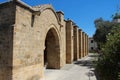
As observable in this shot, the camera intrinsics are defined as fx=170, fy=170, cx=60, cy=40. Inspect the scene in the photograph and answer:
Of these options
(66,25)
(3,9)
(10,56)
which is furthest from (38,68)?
(66,25)

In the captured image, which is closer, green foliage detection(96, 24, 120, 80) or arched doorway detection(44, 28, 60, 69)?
green foliage detection(96, 24, 120, 80)

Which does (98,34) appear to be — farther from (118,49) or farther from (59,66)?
(118,49)

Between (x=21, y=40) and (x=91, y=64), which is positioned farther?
(x=91, y=64)

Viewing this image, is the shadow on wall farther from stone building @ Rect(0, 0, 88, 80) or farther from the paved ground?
the paved ground

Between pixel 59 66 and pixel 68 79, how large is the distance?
13.3ft

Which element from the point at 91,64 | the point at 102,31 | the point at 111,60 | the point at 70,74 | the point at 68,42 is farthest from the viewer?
the point at 102,31

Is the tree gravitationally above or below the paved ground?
above

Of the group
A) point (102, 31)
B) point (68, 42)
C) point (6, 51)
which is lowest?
point (6, 51)

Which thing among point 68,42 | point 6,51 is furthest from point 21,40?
point 68,42

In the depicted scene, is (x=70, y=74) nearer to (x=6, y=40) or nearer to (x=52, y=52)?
(x=52, y=52)

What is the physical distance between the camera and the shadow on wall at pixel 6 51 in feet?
23.8

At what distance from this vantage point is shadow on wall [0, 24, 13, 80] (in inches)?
285

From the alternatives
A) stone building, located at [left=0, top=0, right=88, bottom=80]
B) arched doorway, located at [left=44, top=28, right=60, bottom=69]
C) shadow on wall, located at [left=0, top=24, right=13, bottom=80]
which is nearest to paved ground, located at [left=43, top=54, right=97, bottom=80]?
arched doorway, located at [left=44, top=28, right=60, bottom=69]

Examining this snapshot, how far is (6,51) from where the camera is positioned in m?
7.39
